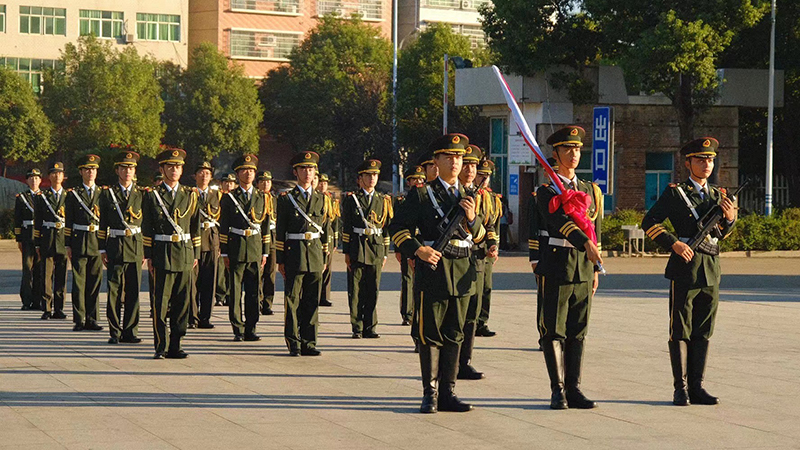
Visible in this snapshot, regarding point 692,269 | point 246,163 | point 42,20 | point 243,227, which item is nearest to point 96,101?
point 42,20

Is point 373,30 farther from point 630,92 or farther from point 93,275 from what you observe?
point 93,275

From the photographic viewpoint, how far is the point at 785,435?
28.8 ft

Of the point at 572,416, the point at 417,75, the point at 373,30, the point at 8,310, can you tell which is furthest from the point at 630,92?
the point at 373,30

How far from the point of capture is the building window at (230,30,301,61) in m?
73.1

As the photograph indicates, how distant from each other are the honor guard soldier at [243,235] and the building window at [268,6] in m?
59.6

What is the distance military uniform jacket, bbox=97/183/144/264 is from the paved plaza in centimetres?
96

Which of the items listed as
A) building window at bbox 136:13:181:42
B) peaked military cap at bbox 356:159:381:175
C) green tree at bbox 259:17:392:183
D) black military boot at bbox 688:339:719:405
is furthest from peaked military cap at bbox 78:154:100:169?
building window at bbox 136:13:181:42

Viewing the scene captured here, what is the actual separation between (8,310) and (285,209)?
6.14 meters

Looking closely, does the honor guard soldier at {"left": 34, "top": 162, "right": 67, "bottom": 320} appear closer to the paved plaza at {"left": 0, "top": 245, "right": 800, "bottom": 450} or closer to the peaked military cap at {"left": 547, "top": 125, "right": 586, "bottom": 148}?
the paved plaza at {"left": 0, "top": 245, "right": 800, "bottom": 450}

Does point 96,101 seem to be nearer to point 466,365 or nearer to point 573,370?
point 466,365

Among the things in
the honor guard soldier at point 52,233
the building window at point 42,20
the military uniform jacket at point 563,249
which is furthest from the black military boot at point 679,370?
the building window at point 42,20

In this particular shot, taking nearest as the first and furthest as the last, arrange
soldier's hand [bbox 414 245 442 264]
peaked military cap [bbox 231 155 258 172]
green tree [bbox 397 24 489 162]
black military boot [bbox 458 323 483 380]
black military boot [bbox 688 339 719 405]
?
soldier's hand [bbox 414 245 442 264]
black military boot [bbox 688 339 719 405]
black military boot [bbox 458 323 483 380]
peaked military cap [bbox 231 155 258 172]
green tree [bbox 397 24 489 162]

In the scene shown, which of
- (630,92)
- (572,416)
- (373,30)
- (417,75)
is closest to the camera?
(572,416)

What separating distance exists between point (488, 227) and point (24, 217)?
9.47 m
